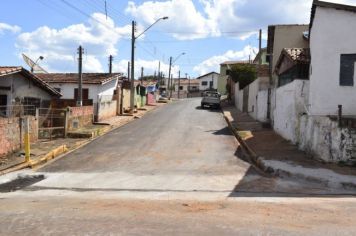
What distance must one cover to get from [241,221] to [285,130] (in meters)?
13.9

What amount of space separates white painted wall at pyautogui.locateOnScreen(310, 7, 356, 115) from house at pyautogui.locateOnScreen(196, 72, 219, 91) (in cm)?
9711

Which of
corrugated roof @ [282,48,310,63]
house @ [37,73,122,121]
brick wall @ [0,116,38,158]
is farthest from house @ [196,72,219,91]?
brick wall @ [0,116,38,158]

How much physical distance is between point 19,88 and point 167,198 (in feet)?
57.8

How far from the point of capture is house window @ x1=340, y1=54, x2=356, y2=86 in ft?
56.5

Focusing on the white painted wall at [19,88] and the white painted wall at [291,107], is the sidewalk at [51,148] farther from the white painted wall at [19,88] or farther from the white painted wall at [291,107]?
the white painted wall at [291,107]

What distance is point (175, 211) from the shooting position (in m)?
10.4

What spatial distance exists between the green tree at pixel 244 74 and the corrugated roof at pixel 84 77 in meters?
13.4

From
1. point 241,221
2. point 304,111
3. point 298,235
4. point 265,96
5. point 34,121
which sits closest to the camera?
point 298,235

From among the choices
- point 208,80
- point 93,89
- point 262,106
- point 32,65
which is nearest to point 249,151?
point 262,106

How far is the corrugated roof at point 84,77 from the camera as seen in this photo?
41.9m

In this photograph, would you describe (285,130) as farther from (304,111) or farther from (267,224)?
(267,224)

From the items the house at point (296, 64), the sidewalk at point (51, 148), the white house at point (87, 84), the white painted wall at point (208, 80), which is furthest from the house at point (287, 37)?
the white painted wall at point (208, 80)

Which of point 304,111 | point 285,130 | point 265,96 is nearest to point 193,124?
point 265,96

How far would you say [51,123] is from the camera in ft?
91.0
